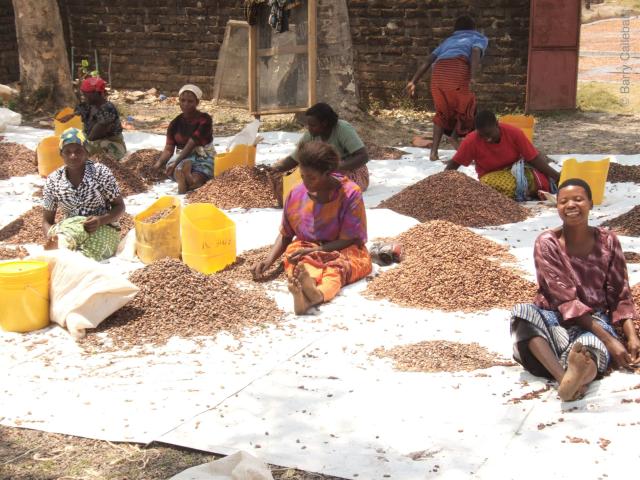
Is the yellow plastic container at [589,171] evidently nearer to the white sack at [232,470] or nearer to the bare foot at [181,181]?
the bare foot at [181,181]

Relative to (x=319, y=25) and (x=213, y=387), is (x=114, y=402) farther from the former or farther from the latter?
(x=319, y=25)

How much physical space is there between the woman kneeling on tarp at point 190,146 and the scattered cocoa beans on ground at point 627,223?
11.0 ft

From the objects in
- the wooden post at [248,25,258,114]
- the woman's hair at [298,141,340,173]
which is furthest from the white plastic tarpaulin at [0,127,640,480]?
the wooden post at [248,25,258,114]

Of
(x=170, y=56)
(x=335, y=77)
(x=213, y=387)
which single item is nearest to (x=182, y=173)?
(x=335, y=77)

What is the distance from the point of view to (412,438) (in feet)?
10.4

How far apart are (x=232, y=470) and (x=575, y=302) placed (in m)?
1.60

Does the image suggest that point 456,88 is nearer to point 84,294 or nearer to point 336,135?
point 336,135

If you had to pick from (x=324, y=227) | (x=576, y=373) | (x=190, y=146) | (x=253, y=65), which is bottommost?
(x=576, y=373)

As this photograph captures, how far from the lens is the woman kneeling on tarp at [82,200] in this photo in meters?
5.50

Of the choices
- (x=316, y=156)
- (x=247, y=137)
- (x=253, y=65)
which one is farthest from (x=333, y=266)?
(x=253, y=65)

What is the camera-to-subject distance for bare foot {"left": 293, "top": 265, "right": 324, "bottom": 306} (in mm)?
4508

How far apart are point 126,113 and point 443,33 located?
4.22 metres

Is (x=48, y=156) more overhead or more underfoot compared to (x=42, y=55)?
more underfoot

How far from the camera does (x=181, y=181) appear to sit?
7484 millimetres
